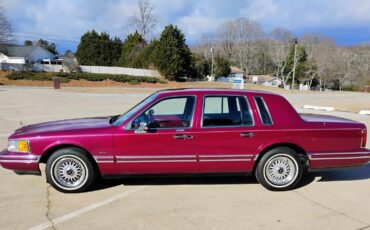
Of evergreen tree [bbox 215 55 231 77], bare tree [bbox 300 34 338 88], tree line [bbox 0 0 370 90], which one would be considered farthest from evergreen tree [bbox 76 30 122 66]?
bare tree [bbox 300 34 338 88]

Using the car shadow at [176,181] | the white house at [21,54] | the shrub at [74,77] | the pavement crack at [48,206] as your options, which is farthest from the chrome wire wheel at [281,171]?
the white house at [21,54]

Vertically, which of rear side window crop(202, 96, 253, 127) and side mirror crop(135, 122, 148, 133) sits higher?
rear side window crop(202, 96, 253, 127)

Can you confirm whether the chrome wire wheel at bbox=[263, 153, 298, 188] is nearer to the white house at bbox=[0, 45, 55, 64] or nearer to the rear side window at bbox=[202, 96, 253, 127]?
the rear side window at bbox=[202, 96, 253, 127]

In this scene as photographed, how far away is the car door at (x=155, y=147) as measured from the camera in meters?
5.03

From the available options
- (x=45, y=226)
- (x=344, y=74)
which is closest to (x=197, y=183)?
(x=45, y=226)

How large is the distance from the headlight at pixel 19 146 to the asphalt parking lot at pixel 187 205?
62cm

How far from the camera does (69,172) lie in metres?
5.08

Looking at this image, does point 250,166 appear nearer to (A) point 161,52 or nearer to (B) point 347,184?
(B) point 347,184

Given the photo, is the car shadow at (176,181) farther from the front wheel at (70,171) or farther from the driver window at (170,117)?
the driver window at (170,117)

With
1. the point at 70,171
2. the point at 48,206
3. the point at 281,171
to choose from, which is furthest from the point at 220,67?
the point at 48,206

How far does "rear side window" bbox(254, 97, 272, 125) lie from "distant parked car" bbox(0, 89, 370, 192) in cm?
2

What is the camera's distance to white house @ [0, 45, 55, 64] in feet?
242

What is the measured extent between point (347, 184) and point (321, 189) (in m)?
0.61

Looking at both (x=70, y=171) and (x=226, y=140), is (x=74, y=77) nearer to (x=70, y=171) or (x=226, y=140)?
(x=70, y=171)
